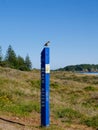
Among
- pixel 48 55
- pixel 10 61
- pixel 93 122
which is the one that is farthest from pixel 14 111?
pixel 10 61

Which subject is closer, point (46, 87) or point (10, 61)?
point (46, 87)

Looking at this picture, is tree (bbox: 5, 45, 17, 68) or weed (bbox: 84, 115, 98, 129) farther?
tree (bbox: 5, 45, 17, 68)

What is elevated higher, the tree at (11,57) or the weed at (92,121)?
the tree at (11,57)

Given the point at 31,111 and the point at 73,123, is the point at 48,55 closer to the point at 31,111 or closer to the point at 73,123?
the point at 73,123

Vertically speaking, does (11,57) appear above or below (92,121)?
above

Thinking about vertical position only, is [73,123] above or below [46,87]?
below

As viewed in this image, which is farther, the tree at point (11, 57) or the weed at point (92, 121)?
the tree at point (11, 57)

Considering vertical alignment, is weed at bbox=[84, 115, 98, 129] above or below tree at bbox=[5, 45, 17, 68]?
below

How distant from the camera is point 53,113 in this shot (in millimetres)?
16156

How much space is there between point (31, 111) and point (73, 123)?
210cm

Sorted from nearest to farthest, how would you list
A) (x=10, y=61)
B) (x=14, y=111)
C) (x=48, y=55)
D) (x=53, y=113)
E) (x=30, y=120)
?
(x=48, y=55) → (x=30, y=120) → (x=14, y=111) → (x=53, y=113) → (x=10, y=61)

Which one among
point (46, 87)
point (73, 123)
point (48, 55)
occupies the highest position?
point (48, 55)

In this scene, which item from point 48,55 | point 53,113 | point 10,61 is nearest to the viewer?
point 48,55

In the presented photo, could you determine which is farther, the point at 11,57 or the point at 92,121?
the point at 11,57
